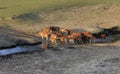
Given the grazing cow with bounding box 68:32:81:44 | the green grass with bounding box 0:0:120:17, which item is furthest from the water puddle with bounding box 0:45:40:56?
the green grass with bounding box 0:0:120:17

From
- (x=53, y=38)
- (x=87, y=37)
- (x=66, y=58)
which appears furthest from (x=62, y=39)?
(x=66, y=58)

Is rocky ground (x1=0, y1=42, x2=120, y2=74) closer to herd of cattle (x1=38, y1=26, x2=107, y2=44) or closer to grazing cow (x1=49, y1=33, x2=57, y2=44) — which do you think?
herd of cattle (x1=38, y1=26, x2=107, y2=44)

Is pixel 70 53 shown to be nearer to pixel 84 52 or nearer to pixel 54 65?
pixel 84 52

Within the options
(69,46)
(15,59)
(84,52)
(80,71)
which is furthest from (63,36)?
(80,71)

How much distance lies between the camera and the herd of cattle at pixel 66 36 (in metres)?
20.5

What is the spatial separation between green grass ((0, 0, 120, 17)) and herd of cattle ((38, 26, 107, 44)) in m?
5.22

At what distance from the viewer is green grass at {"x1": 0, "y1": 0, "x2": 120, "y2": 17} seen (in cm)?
2711

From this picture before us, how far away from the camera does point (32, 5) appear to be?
29.0 m

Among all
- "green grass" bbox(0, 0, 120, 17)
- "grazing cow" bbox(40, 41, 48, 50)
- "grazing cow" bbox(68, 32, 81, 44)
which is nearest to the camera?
"grazing cow" bbox(40, 41, 48, 50)

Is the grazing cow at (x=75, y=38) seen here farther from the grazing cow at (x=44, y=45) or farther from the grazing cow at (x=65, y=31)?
the grazing cow at (x=44, y=45)

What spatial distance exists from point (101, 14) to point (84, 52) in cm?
786

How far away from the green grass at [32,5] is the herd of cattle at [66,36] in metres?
5.22

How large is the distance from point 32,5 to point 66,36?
871cm

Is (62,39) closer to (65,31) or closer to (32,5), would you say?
(65,31)
